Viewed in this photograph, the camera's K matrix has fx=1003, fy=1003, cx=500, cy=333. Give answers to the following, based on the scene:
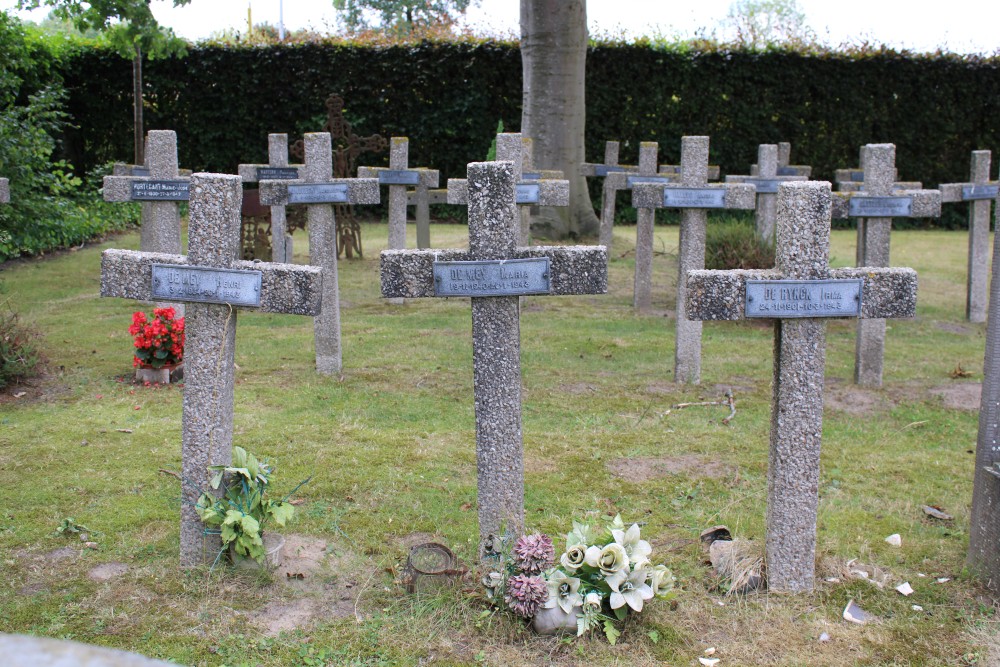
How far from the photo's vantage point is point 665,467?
19.1 feet

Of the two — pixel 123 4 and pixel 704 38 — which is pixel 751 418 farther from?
pixel 704 38

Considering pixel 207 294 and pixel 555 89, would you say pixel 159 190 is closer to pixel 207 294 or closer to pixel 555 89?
pixel 207 294

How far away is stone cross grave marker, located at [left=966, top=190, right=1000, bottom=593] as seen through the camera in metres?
4.17

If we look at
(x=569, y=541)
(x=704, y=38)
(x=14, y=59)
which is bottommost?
(x=569, y=541)

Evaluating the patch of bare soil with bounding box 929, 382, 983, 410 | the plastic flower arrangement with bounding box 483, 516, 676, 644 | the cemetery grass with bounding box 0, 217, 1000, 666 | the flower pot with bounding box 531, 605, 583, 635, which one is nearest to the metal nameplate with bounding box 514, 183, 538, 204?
the cemetery grass with bounding box 0, 217, 1000, 666

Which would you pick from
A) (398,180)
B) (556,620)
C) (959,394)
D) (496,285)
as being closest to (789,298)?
(496,285)

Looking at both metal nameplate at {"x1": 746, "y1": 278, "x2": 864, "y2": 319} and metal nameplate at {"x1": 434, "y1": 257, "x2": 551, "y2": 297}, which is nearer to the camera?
metal nameplate at {"x1": 746, "y1": 278, "x2": 864, "y2": 319}

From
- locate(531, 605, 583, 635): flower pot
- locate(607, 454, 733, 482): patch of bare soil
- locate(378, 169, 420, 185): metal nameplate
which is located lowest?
locate(531, 605, 583, 635): flower pot

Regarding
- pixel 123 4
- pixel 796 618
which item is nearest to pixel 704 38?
pixel 123 4

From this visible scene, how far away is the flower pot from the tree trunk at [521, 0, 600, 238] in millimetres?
10391

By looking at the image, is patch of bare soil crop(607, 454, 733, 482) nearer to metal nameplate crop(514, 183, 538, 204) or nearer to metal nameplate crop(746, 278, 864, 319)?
metal nameplate crop(746, 278, 864, 319)

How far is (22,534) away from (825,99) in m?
17.6

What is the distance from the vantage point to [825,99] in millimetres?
19125

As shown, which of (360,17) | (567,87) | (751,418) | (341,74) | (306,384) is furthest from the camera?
(360,17)
